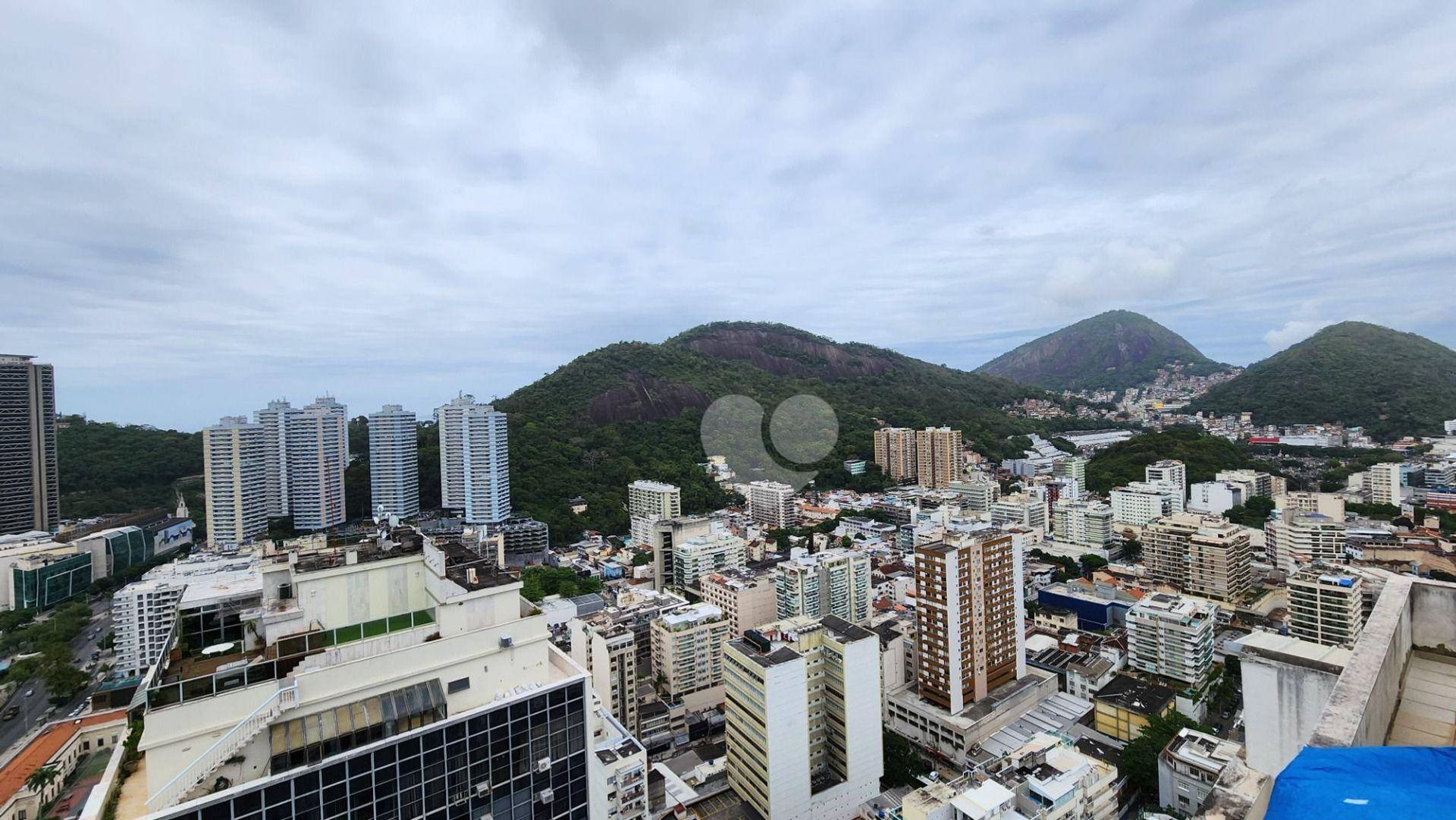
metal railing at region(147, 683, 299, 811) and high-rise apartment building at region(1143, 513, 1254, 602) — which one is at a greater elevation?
metal railing at region(147, 683, 299, 811)

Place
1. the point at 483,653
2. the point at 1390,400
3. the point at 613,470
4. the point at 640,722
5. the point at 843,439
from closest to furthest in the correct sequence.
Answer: the point at 483,653 → the point at 640,722 → the point at 613,470 → the point at 843,439 → the point at 1390,400

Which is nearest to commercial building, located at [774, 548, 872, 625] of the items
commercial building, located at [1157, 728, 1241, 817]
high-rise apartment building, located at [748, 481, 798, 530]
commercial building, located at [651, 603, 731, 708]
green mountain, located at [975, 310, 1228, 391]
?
commercial building, located at [651, 603, 731, 708]

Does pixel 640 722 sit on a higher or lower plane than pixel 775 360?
lower

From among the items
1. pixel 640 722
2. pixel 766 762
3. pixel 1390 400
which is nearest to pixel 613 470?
Result: pixel 640 722

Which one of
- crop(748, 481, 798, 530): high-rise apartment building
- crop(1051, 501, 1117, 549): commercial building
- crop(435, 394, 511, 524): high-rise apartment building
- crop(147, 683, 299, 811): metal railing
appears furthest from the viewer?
crop(748, 481, 798, 530): high-rise apartment building

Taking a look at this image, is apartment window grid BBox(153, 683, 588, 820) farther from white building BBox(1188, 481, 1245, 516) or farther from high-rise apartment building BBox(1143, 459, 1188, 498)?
high-rise apartment building BBox(1143, 459, 1188, 498)

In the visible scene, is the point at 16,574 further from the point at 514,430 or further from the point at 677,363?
the point at 677,363

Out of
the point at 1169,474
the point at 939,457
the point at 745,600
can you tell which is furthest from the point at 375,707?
the point at 1169,474
